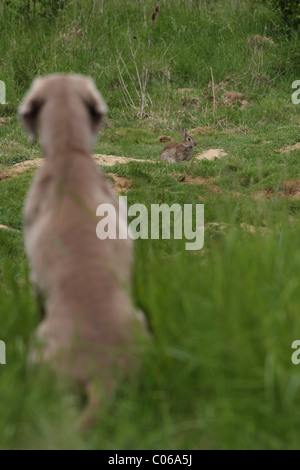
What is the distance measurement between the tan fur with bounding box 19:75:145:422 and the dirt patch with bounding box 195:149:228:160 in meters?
6.47

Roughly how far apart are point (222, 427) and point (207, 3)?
1550 centimetres

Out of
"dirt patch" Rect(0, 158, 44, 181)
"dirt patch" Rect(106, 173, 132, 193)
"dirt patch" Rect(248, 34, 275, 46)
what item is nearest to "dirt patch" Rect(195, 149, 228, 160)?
"dirt patch" Rect(106, 173, 132, 193)

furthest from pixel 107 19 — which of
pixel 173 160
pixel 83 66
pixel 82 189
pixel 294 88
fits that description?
pixel 82 189

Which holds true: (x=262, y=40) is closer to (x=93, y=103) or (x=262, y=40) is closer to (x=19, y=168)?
(x=19, y=168)

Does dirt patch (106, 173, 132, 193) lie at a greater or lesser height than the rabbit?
lesser

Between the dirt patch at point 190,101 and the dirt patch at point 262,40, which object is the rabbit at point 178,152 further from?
the dirt patch at point 262,40

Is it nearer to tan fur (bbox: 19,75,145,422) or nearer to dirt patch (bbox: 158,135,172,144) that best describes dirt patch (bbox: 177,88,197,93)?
dirt patch (bbox: 158,135,172,144)

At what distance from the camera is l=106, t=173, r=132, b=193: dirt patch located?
7.87m

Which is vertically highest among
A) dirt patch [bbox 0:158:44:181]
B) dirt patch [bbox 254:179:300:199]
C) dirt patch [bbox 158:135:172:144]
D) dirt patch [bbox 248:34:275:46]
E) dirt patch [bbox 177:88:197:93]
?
dirt patch [bbox 248:34:275:46]

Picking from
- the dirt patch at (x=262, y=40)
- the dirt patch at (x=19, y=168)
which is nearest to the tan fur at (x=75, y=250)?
the dirt patch at (x=19, y=168)

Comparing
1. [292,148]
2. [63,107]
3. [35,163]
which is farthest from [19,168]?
[63,107]

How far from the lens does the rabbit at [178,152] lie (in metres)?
9.50

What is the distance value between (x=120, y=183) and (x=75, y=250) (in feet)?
17.8

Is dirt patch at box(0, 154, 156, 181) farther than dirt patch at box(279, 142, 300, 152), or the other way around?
dirt patch at box(279, 142, 300, 152)
